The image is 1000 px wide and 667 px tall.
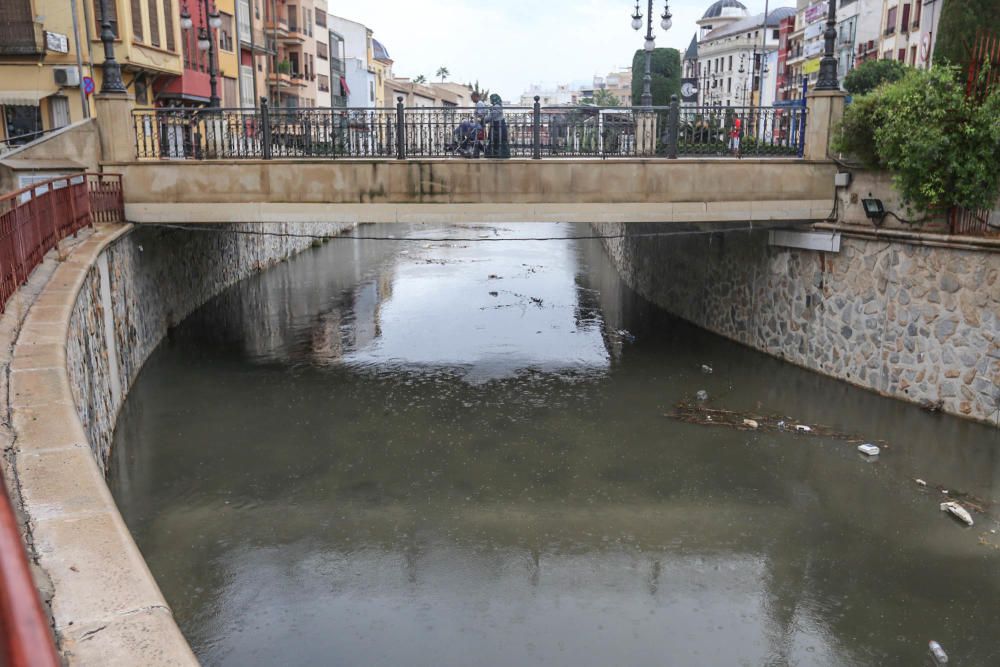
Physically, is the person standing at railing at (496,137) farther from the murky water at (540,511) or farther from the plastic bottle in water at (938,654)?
the plastic bottle in water at (938,654)

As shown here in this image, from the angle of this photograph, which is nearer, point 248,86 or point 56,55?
point 56,55

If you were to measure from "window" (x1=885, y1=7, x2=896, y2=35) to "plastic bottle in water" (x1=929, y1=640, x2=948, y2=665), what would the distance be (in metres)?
47.9

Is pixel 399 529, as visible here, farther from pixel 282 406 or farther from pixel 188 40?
pixel 188 40

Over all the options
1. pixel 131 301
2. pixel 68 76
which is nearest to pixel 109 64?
pixel 131 301

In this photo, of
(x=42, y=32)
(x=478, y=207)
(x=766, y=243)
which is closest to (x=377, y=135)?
(x=478, y=207)

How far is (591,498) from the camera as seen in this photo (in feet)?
34.7

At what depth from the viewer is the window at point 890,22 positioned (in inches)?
1845

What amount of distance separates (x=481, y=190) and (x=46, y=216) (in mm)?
7292

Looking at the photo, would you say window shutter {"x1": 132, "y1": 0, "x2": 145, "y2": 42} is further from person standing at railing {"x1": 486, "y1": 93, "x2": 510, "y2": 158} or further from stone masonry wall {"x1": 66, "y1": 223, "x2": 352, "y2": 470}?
person standing at railing {"x1": 486, "y1": 93, "x2": 510, "y2": 158}

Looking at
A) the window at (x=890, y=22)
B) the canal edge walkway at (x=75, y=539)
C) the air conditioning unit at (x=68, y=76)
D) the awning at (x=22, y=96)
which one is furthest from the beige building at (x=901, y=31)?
the canal edge walkway at (x=75, y=539)

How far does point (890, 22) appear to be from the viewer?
156 ft

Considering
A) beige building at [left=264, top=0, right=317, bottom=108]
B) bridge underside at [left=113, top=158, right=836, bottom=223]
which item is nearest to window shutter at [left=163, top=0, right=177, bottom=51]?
bridge underside at [left=113, top=158, right=836, bottom=223]

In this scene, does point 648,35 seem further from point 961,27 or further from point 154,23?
point 154,23

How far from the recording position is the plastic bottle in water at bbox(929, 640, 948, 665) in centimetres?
727
